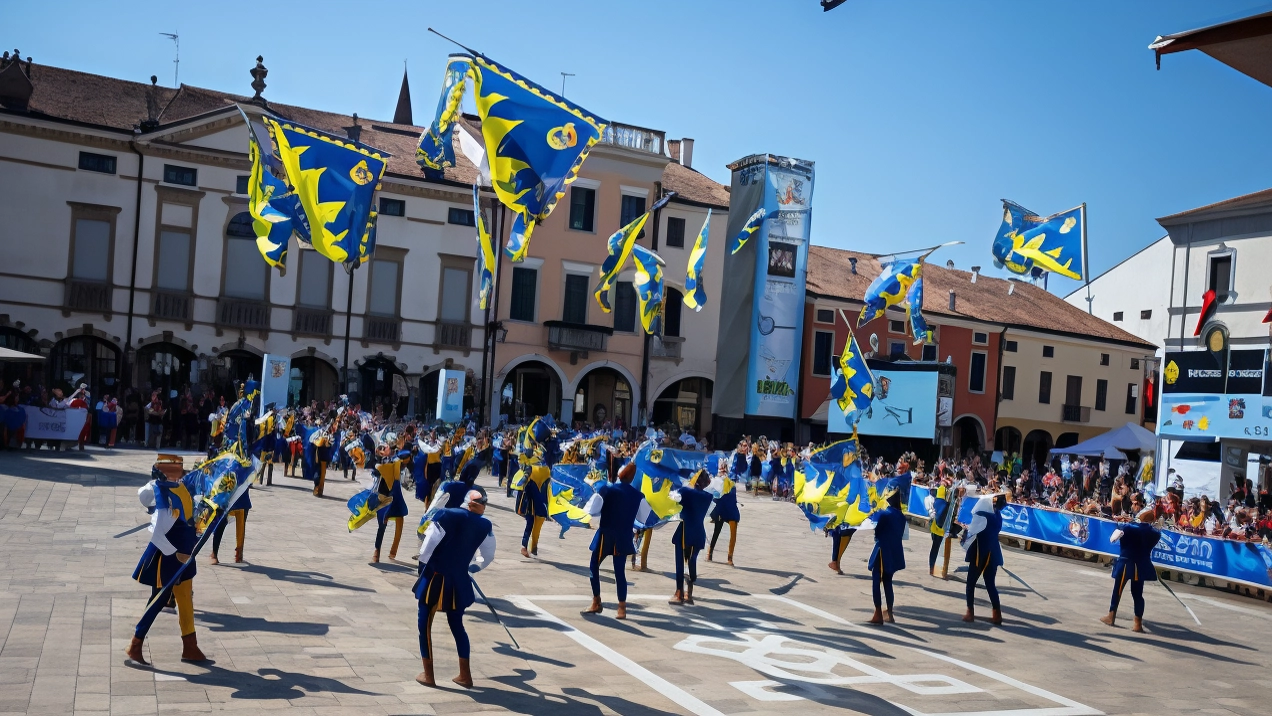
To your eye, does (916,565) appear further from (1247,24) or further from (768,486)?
(1247,24)

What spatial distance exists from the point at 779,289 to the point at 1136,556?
27.5 meters

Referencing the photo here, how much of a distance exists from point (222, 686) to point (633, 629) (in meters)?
4.97

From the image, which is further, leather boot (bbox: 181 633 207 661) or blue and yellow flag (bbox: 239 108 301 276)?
blue and yellow flag (bbox: 239 108 301 276)

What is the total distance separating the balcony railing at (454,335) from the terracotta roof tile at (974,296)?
46.8 ft

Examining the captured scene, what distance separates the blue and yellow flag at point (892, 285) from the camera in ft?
93.9

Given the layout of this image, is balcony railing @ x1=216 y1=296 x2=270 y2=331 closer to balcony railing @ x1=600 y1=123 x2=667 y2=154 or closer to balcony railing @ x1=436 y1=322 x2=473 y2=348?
balcony railing @ x1=436 y1=322 x2=473 y2=348

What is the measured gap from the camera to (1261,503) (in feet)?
85.7

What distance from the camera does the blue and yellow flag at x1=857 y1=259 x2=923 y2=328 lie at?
28625mm

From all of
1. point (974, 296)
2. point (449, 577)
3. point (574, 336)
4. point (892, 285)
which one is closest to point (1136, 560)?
point (449, 577)

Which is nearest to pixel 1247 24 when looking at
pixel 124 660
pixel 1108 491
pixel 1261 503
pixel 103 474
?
pixel 124 660

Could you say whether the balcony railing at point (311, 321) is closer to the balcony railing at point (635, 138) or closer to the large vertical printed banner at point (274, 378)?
the large vertical printed banner at point (274, 378)

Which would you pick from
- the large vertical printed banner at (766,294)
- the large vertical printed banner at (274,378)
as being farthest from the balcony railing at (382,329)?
the large vertical printed banner at (766,294)

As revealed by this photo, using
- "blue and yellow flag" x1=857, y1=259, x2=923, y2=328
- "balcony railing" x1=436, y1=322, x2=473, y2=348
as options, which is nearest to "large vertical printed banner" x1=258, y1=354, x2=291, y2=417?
"balcony railing" x1=436, y1=322, x2=473, y2=348

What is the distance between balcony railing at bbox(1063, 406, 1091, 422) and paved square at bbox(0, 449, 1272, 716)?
34.1 meters
